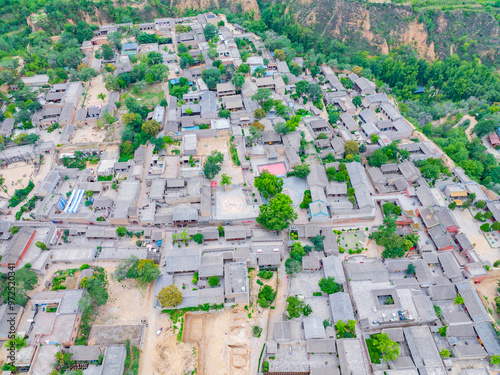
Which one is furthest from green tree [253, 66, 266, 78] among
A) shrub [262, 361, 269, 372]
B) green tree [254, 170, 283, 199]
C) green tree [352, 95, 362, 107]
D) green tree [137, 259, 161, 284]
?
shrub [262, 361, 269, 372]

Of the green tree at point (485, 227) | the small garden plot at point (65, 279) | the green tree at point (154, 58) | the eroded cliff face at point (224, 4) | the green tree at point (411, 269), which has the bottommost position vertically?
the small garden plot at point (65, 279)

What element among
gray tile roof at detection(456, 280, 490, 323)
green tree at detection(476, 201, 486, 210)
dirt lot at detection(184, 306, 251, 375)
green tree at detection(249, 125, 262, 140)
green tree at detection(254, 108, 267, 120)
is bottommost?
dirt lot at detection(184, 306, 251, 375)

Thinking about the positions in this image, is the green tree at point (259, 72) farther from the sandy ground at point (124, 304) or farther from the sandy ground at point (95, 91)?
the sandy ground at point (124, 304)

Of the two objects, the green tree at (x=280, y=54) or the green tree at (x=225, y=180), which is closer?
the green tree at (x=225, y=180)

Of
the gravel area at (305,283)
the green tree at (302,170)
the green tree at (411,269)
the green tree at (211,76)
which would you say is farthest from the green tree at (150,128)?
the green tree at (411,269)

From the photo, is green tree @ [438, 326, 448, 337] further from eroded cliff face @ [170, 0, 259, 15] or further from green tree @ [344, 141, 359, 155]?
eroded cliff face @ [170, 0, 259, 15]

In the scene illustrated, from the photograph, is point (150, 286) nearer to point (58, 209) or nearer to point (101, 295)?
point (101, 295)

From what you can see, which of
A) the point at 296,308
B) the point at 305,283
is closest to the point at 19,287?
the point at 296,308
